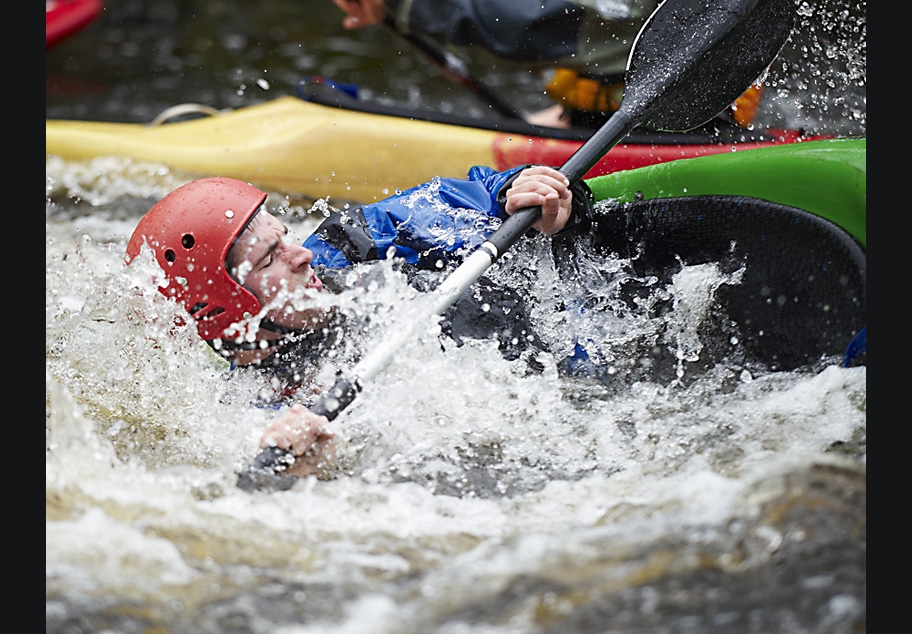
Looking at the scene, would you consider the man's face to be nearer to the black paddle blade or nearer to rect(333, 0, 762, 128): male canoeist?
the black paddle blade

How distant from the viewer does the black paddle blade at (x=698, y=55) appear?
2168 mm

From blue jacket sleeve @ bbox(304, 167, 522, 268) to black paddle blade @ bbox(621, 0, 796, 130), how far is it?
1.35 feet

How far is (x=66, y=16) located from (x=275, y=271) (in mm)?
4154

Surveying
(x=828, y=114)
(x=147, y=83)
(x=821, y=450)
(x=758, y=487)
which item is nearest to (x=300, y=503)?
(x=758, y=487)

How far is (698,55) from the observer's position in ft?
7.11

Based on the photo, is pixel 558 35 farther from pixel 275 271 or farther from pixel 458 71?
pixel 275 271

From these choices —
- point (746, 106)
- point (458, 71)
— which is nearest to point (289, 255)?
point (746, 106)

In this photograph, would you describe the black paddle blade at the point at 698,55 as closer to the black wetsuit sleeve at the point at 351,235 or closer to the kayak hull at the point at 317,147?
the kayak hull at the point at 317,147

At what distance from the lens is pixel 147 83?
4941 mm

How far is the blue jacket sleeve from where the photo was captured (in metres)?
2.10

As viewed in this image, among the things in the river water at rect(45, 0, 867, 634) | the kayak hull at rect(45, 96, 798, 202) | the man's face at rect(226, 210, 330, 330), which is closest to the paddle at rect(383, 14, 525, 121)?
the kayak hull at rect(45, 96, 798, 202)

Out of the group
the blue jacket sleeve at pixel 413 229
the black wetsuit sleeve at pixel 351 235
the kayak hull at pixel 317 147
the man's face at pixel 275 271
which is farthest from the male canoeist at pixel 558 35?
the man's face at pixel 275 271

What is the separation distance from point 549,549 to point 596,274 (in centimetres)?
87

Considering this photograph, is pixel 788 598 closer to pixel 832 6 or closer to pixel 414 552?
pixel 414 552
